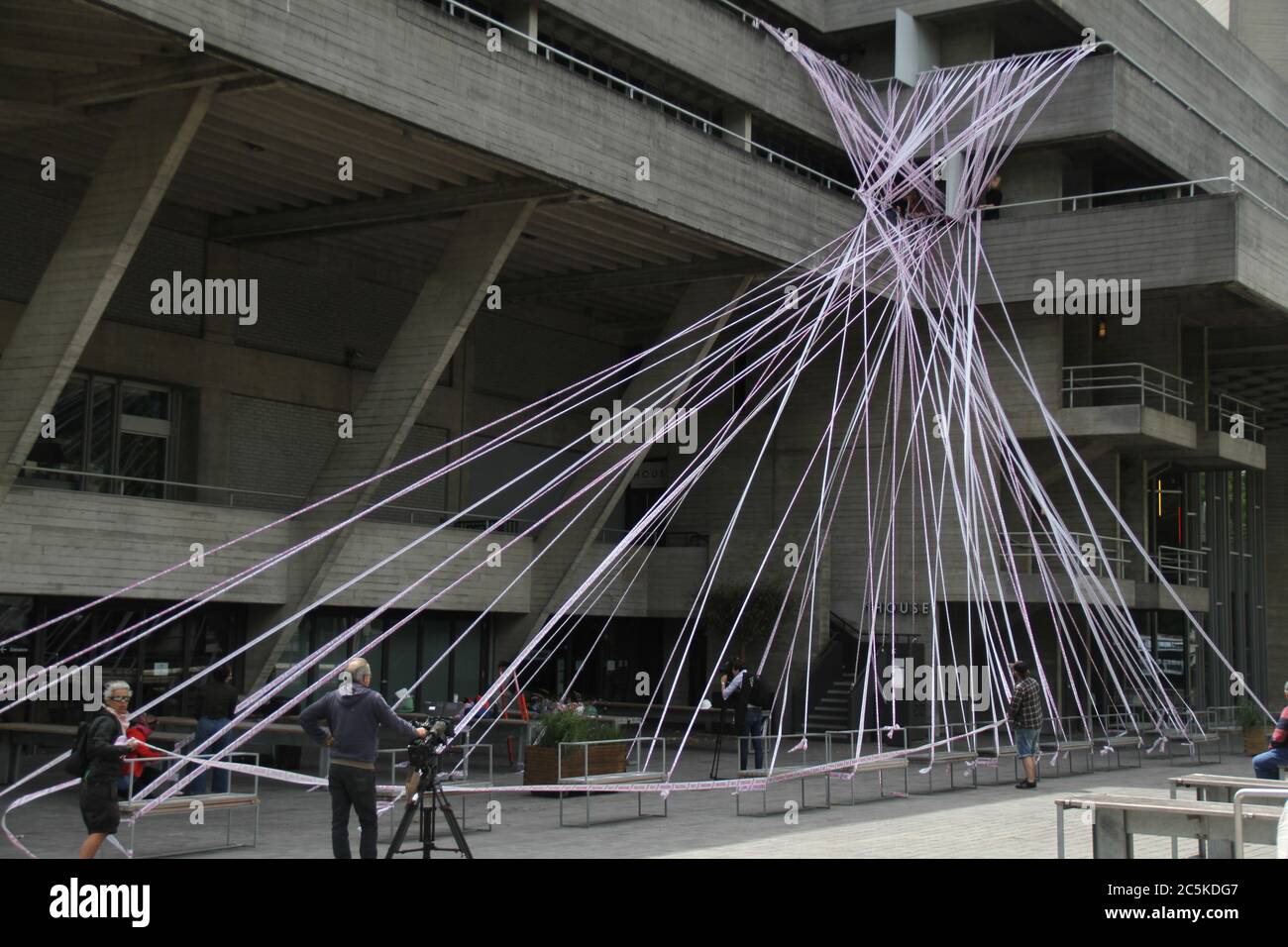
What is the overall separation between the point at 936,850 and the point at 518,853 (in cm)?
367

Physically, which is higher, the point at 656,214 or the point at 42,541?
the point at 656,214

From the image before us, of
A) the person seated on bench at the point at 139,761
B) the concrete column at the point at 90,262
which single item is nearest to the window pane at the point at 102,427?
the concrete column at the point at 90,262

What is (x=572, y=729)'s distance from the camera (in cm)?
1744

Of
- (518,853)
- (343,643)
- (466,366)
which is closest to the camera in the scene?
(518,853)

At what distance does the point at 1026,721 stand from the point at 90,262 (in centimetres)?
1292

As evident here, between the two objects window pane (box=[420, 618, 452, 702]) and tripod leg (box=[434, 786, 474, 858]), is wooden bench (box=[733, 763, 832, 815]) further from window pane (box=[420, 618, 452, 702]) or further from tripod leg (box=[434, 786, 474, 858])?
window pane (box=[420, 618, 452, 702])

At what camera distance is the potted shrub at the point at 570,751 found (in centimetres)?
1725

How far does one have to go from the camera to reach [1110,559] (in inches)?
1212

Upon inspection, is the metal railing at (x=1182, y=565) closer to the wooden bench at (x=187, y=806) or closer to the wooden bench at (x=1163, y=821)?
Answer: the wooden bench at (x=1163, y=821)

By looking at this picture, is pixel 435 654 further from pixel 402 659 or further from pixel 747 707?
pixel 747 707

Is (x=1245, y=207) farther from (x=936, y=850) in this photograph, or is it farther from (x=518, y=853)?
(x=518, y=853)

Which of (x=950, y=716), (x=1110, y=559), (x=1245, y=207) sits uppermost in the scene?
(x=1245, y=207)

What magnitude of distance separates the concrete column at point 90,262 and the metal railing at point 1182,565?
80.2 ft
